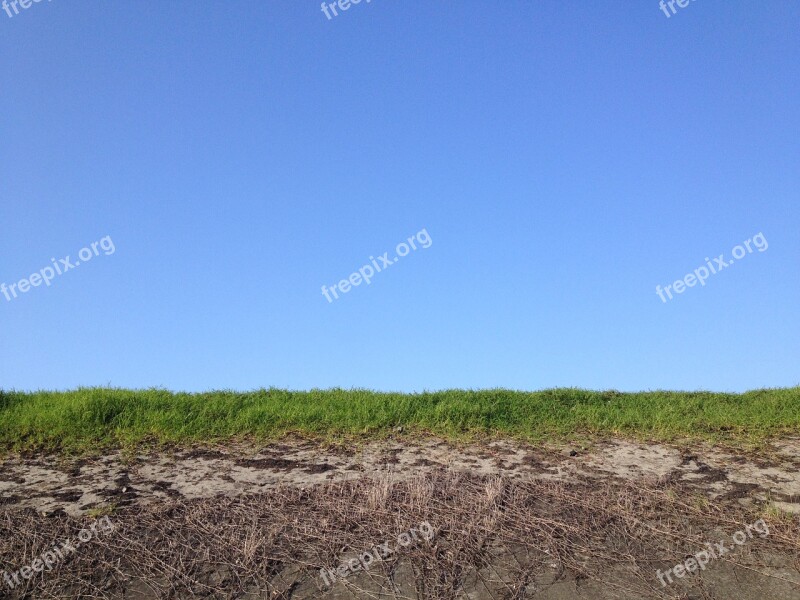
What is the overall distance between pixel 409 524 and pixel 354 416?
193 inches

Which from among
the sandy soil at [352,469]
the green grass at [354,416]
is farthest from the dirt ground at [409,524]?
the green grass at [354,416]

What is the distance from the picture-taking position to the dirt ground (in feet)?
17.7

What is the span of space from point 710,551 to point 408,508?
3.01m

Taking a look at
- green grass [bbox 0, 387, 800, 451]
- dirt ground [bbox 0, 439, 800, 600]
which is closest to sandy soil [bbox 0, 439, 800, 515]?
dirt ground [bbox 0, 439, 800, 600]

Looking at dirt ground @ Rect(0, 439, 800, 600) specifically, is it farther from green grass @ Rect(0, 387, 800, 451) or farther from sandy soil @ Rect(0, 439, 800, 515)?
green grass @ Rect(0, 387, 800, 451)

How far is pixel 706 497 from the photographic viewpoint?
707 centimetres

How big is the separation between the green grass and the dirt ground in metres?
1.52

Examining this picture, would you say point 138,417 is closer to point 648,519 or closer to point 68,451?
point 68,451

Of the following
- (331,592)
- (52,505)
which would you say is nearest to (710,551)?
(331,592)

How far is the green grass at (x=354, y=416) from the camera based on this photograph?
10.2 metres

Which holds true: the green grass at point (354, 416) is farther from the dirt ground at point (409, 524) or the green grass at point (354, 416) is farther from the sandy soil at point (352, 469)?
the dirt ground at point (409, 524)

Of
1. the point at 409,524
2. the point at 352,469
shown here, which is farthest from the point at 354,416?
the point at 409,524

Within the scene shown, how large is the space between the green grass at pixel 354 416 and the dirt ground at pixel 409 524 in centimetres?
152

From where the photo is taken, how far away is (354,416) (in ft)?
35.9
